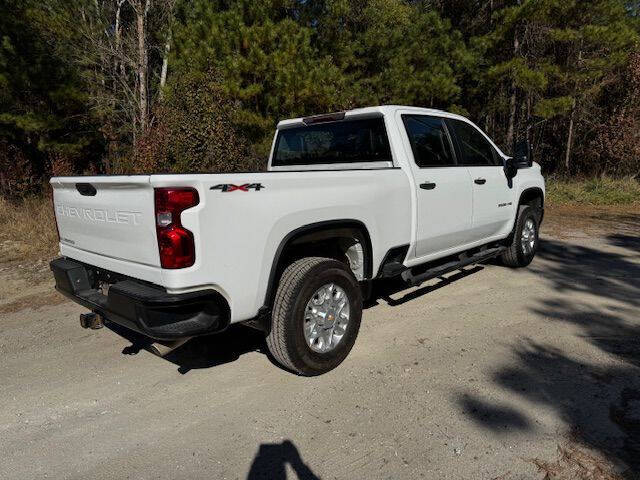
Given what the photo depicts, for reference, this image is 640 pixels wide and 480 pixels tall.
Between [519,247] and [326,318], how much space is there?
11.6 feet

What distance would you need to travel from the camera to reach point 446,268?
4328 mm

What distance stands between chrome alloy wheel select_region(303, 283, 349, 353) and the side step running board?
2.67ft

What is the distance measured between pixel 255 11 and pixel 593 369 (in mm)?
11581

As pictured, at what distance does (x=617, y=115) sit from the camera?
16.2 metres

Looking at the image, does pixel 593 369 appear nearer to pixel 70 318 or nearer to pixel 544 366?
pixel 544 366

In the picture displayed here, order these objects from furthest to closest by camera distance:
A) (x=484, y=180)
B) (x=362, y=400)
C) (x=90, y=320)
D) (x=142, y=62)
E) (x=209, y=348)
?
(x=142, y=62), (x=484, y=180), (x=209, y=348), (x=90, y=320), (x=362, y=400)

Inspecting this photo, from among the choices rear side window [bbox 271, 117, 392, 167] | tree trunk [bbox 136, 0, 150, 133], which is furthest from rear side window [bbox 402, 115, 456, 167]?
tree trunk [bbox 136, 0, 150, 133]

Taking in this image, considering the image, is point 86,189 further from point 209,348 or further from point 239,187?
point 209,348

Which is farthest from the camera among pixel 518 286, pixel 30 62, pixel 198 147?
pixel 30 62

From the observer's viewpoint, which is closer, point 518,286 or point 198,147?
point 518,286

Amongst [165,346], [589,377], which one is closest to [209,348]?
[165,346]

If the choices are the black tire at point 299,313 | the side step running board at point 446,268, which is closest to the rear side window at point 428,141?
the side step running board at point 446,268

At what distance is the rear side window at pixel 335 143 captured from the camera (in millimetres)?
4016

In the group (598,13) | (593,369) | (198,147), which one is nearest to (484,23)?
(598,13)
